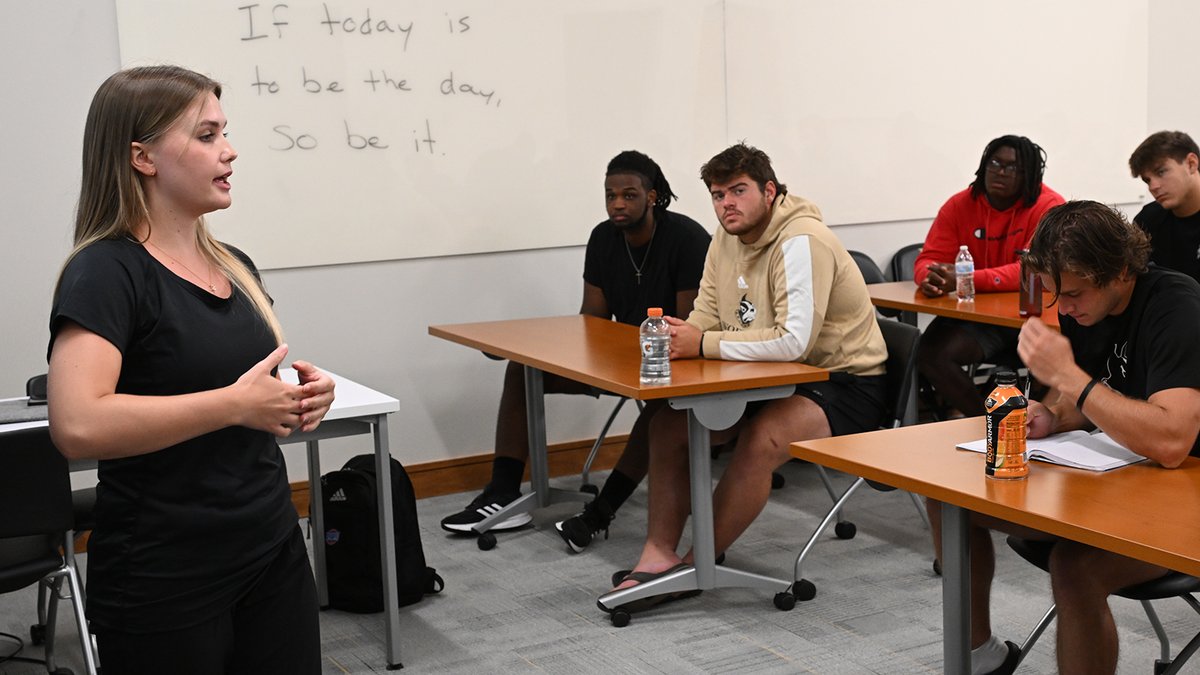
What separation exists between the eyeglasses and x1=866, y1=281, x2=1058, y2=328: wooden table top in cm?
47

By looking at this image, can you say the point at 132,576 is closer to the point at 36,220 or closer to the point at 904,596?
the point at 904,596

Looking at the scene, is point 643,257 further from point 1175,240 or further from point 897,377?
point 1175,240

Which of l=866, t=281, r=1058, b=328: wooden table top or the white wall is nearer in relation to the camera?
l=866, t=281, r=1058, b=328: wooden table top

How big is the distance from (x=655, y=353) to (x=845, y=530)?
122 cm

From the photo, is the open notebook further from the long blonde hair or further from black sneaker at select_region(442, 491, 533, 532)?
black sneaker at select_region(442, 491, 533, 532)

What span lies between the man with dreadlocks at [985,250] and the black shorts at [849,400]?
98 cm

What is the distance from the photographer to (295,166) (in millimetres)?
4566

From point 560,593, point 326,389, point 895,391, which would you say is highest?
point 326,389

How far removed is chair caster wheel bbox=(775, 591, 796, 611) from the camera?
3443 mm

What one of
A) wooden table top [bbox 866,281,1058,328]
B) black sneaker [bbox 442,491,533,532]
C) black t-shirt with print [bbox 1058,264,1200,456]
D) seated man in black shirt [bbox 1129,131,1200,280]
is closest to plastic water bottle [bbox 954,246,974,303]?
wooden table top [bbox 866,281,1058,328]

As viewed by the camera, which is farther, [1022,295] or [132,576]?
[1022,295]

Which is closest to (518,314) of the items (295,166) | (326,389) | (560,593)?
(295,166)

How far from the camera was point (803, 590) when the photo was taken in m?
3.51

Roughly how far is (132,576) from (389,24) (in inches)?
135
